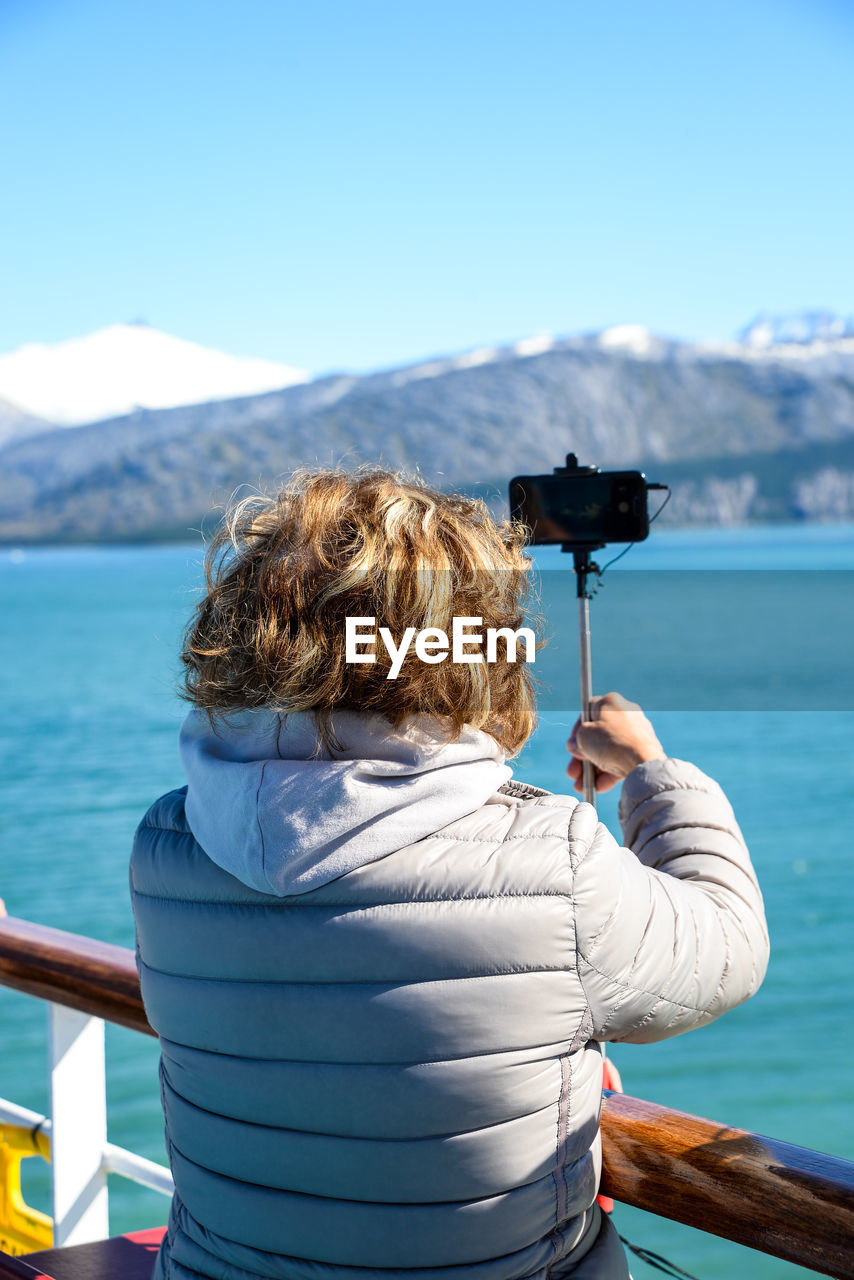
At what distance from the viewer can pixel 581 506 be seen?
132 cm

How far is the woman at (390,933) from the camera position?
2.70ft

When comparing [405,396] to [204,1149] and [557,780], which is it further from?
[204,1149]

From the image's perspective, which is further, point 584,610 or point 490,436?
point 490,436

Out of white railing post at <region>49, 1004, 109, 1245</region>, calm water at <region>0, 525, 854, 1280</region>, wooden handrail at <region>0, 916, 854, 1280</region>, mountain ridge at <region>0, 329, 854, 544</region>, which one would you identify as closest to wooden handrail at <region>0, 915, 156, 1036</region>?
white railing post at <region>49, 1004, 109, 1245</region>

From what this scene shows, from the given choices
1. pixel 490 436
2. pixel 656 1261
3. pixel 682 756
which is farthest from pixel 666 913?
pixel 490 436

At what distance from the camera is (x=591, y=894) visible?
0.82 meters

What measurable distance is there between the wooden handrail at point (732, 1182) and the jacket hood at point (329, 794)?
348 mm

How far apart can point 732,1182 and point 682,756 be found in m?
21.8

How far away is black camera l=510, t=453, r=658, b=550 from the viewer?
130 centimetres

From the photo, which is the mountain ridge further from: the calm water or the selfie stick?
the selfie stick

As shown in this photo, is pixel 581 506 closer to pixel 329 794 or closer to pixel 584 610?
pixel 584 610

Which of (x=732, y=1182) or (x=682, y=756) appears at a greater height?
(x=732, y=1182)

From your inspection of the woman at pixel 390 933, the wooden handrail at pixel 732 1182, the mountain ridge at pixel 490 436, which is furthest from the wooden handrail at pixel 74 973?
the mountain ridge at pixel 490 436

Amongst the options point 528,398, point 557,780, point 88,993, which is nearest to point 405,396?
point 528,398
